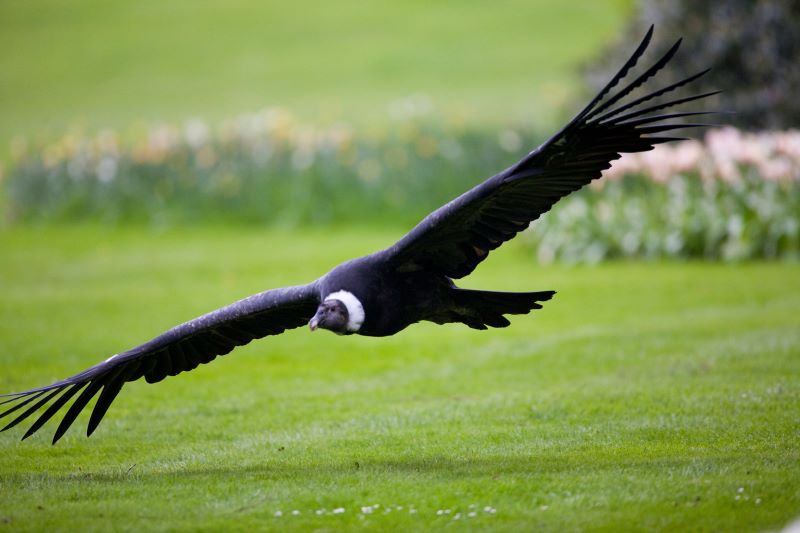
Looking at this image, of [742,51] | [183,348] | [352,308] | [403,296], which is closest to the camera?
[352,308]

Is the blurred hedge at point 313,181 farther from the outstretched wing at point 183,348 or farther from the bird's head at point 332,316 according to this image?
the bird's head at point 332,316

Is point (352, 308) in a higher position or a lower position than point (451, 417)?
higher

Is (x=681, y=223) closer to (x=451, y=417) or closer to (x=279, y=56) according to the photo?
(x=451, y=417)

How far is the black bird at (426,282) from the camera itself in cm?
617

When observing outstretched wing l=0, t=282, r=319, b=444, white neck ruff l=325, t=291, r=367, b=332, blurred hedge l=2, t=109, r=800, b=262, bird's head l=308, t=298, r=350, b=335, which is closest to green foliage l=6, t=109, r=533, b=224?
blurred hedge l=2, t=109, r=800, b=262

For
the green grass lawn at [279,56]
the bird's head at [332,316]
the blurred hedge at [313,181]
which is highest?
the green grass lawn at [279,56]

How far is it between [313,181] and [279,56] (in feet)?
58.0

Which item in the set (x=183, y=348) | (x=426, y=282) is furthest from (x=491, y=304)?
(x=183, y=348)

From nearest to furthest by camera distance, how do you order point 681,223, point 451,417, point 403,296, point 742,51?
point 403,296 → point 451,417 → point 681,223 → point 742,51

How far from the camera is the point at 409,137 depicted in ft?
62.6

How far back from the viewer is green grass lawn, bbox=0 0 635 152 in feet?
103

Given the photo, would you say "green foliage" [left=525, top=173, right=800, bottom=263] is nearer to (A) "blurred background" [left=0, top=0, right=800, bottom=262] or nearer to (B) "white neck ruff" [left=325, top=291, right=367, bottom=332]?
(A) "blurred background" [left=0, top=0, right=800, bottom=262]

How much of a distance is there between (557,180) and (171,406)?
3.85 metres

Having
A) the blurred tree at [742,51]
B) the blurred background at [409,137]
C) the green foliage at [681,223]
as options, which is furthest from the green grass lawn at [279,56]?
the green foliage at [681,223]
